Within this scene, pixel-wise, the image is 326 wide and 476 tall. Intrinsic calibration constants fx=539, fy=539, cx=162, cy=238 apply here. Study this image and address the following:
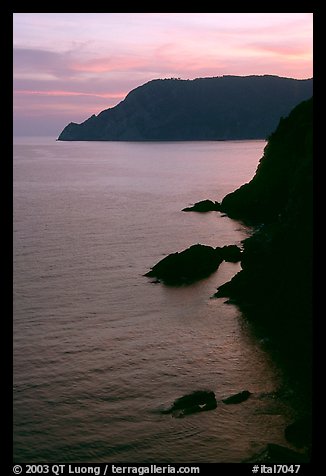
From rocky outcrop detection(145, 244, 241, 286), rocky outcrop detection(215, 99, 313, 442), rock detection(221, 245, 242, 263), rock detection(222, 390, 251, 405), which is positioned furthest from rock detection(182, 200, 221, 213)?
rock detection(222, 390, 251, 405)

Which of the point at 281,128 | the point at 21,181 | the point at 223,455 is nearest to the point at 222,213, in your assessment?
the point at 281,128

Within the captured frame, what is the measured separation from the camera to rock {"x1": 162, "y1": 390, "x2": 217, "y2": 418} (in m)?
25.3

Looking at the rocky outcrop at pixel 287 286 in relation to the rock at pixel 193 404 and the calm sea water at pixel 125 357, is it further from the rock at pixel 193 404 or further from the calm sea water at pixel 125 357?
the rock at pixel 193 404

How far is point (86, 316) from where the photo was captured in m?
38.2

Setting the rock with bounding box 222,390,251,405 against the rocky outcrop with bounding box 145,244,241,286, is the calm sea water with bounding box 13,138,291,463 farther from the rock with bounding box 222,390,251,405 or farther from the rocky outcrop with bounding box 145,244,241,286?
the rocky outcrop with bounding box 145,244,241,286

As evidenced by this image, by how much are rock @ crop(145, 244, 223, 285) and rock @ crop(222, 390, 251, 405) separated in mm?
20853

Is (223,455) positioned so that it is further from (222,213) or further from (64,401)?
(222,213)

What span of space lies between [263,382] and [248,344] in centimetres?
518

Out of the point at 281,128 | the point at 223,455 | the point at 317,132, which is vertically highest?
the point at 281,128

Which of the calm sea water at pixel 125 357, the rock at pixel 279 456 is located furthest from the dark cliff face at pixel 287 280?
the rock at pixel 279 456

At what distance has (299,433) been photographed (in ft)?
76.2

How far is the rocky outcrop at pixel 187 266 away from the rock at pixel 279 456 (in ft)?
84.2

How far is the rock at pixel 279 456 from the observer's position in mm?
20469

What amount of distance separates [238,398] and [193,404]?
2.26 metres
